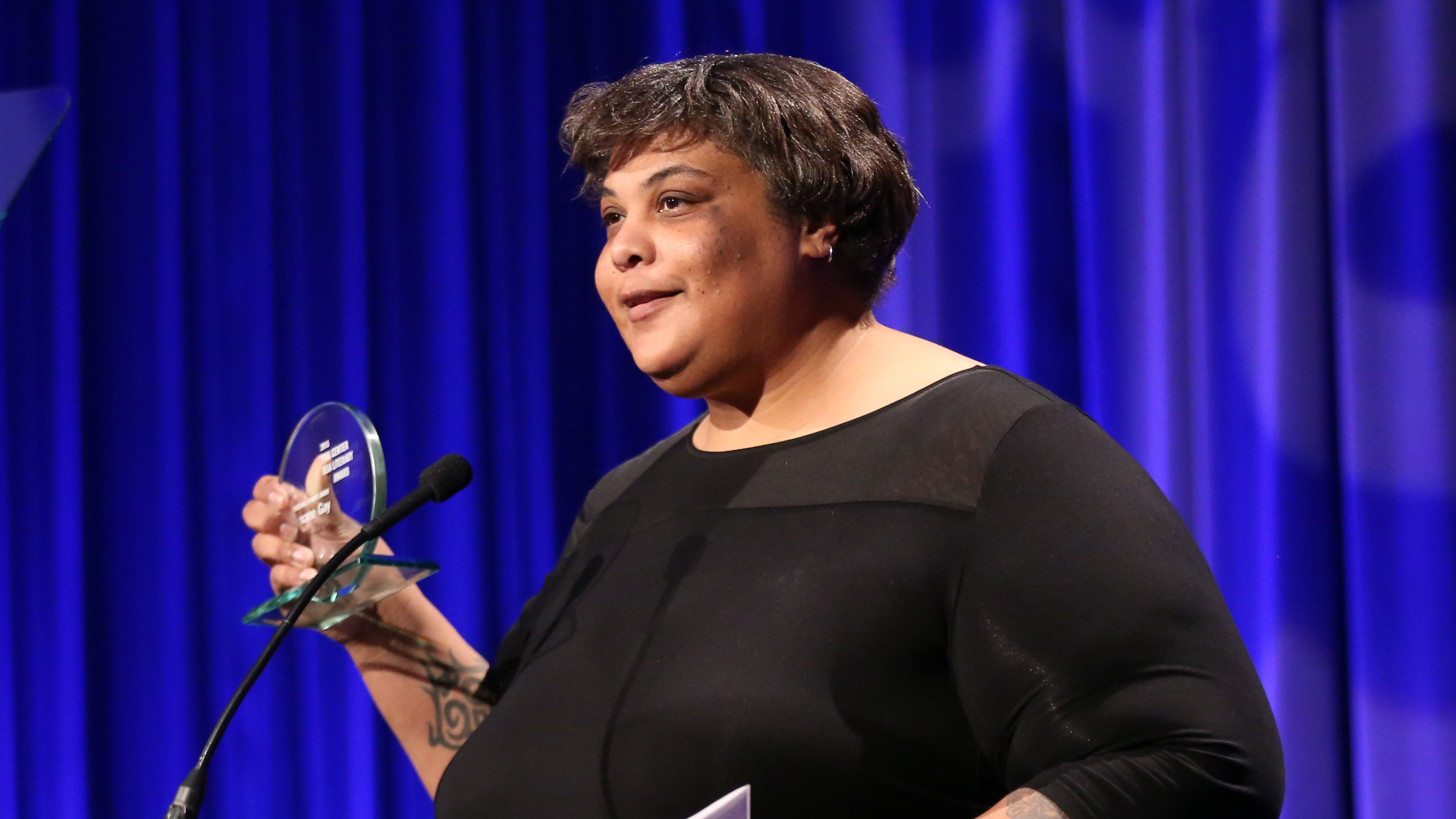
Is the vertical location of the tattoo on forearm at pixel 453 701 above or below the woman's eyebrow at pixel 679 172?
below

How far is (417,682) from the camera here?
147cm

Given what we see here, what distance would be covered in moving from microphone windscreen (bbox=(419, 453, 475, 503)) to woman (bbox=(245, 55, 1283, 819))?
0.66ft

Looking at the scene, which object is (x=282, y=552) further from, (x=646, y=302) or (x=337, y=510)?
(x=646, y=302)

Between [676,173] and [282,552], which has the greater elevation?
[676,173]

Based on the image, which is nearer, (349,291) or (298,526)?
(298,526)

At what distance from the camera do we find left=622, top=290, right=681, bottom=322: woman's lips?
1223mm

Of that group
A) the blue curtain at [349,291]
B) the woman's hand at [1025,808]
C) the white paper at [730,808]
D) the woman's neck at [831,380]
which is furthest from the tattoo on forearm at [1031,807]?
the blue curtain at [349,291]

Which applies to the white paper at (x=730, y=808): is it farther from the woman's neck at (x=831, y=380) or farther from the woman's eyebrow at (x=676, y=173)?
the woman's eyebrow at (x=676, y=173)

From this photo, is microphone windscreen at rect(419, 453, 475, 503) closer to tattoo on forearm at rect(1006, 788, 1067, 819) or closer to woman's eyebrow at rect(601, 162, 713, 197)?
woman's eyebrow at rect(601, 162, 713, 197)

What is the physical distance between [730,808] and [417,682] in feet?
2.42

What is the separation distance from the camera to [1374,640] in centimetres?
163

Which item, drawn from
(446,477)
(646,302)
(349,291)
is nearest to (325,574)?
(446,477)

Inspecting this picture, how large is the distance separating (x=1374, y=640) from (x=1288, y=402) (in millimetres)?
335

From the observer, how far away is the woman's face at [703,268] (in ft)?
3.97
